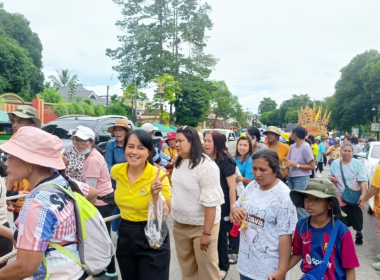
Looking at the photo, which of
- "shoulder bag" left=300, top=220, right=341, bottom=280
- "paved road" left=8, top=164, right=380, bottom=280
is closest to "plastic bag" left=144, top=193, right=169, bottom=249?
"shoulder bag" left=300, top=220, right=341, bottom=280

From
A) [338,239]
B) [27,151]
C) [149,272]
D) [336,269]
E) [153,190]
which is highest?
[27,151]

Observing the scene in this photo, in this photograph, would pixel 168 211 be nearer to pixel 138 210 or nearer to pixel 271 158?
pixel 138 210

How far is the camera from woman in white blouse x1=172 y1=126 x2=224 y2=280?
311cm

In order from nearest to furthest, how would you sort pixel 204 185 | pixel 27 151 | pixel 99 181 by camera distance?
pixel 27 151, pixel 204 185, pixel 99 181

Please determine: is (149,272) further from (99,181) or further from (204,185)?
(99,181)

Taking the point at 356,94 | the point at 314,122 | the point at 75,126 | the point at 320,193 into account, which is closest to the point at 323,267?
the point at 320,193

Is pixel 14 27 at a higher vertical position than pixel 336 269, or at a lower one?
higher

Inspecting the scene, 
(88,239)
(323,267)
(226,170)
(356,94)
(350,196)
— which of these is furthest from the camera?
(356,94)

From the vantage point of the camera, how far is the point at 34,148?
1.76m

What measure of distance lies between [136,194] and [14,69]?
35.7 meters

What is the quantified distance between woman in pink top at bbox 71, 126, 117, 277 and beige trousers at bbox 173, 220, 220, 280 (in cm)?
109

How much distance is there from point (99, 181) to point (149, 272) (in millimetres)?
1568

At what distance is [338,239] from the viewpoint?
235 centimetres

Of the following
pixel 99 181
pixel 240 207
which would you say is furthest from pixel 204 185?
pixel 99 181
